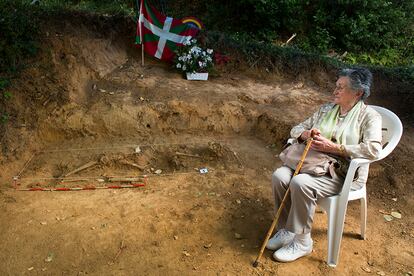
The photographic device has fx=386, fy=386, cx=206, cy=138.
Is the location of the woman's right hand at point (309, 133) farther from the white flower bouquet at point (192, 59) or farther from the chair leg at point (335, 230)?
the white flower bouquet at point (192, 59)

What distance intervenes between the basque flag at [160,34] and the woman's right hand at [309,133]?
3.73 m

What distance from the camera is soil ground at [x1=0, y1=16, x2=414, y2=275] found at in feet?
10.9

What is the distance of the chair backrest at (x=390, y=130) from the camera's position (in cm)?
329

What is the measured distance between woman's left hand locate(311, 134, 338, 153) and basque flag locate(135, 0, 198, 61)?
12.8 feet

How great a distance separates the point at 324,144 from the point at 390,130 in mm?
768

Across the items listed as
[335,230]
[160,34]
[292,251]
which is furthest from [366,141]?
[160,34]

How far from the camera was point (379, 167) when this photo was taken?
15.2 feet

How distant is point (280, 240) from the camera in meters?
3.38

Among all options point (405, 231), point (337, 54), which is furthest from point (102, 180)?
point (337, 54)

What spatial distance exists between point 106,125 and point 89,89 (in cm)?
80

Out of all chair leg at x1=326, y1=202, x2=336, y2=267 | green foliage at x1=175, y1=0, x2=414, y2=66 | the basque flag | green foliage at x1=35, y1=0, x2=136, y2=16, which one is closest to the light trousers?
chair leg at x1=326, y1=202, x2=336, y2=267

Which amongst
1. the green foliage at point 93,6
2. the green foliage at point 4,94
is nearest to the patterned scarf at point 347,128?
the green foliage at point 4,94

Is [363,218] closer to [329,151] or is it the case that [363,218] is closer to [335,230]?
[335,230]

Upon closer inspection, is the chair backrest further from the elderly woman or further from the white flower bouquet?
the white flower bouquet
